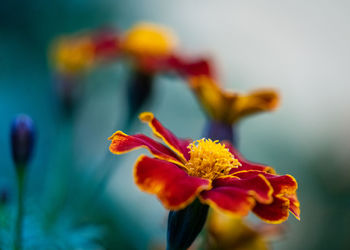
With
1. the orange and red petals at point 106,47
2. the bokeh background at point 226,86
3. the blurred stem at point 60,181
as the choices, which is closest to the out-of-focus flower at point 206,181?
the blurred stem at point 60,181

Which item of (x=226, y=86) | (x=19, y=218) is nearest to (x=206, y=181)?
(x=19, y=218)

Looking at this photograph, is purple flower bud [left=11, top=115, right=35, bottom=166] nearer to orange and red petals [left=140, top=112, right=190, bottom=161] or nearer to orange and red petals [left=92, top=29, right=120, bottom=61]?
orange and red petals [left=140, top=112, right=190, bottom=161]

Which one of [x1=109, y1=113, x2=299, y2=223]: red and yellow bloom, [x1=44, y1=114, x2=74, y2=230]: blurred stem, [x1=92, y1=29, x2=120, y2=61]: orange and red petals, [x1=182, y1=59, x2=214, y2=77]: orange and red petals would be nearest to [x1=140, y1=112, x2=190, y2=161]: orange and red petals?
[x1=109, y1=113, x2=299, y2=223]: red and yellow bloom

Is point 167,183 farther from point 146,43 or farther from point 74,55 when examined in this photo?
point 74,55

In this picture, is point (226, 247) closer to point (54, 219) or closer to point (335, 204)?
point (54, 219)

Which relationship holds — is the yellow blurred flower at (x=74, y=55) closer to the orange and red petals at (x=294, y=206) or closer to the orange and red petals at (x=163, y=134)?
the orange and red petals at (x=163, y=134)

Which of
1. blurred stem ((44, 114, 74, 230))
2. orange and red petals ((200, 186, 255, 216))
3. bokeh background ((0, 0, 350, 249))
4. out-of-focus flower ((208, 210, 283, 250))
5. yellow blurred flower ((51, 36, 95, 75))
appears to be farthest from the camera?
bokeh background ((0, 0, 350, 249))

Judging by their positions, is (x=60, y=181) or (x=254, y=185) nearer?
(x=254, y=185)
